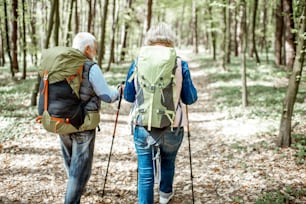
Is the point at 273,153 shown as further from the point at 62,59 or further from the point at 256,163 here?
the point at 62,59

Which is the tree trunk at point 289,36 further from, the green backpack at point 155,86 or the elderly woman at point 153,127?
the green backpack at point 155,86

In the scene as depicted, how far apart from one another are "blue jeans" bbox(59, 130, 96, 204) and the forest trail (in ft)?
3.52

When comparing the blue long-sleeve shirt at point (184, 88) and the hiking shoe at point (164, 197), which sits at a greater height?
the blue long-sleeve shirt at point (184, 88)

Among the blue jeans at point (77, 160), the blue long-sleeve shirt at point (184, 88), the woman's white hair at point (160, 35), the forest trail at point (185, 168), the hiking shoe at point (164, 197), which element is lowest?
the forest trail at point (185, 168)

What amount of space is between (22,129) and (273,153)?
6.21 metres

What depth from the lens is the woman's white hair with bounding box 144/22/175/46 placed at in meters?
3.61

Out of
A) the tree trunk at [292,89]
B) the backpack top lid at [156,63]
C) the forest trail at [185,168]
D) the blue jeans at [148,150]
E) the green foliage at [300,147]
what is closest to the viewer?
the backpack top lid at [156,63]

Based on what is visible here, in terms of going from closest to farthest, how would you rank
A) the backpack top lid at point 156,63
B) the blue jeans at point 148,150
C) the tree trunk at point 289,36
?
the backpack top lid at point 156,63
the blue jeans at point 148,150
the tree trunk at point 289,36

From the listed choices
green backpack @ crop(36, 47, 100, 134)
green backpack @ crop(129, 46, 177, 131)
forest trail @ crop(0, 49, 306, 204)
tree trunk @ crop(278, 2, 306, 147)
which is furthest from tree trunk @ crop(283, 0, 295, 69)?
green backpack @ crop(36, 47, 100, 134)

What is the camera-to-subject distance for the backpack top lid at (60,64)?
11.3 feet

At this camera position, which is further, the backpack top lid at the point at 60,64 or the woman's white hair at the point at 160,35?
the woman's white hair at the point at 160,35

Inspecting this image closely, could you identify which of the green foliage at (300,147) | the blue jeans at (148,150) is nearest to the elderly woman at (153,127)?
the blue jeans at (148,150)

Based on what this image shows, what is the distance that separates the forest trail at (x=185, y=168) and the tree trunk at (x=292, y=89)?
29cm

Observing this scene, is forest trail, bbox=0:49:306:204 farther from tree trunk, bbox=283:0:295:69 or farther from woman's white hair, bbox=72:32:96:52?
tree trunk, bbox=283:0:295:69
